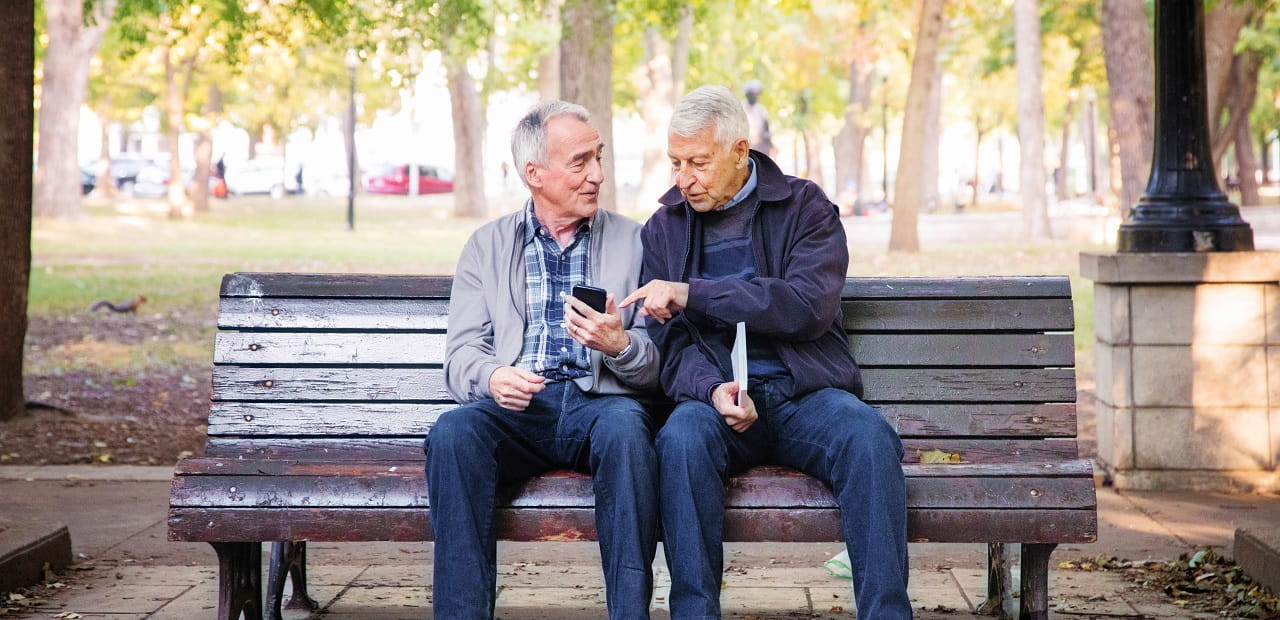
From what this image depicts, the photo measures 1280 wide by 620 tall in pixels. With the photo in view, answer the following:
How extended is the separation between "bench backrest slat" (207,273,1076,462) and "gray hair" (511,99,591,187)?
1.42 ft

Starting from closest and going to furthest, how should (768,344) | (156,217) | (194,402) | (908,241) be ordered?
(768,344), (194,402), (908,241), (156,217)

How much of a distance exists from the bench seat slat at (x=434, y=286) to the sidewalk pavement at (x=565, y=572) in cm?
98

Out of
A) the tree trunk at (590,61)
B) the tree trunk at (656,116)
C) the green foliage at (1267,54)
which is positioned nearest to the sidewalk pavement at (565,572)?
the green foliage at (1267,54)

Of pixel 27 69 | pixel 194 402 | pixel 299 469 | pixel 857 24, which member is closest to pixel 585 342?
pixel 299 469

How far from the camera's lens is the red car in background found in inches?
2146

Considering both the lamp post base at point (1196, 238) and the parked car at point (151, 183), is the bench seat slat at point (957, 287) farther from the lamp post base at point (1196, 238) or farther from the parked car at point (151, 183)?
the parked car at point (151, 183)

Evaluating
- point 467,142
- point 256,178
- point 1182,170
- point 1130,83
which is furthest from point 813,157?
point 1182,170

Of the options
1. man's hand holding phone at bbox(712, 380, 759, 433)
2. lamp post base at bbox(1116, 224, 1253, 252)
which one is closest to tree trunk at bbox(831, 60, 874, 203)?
lamp post base at bbox(1116, 224, 1253, 252)

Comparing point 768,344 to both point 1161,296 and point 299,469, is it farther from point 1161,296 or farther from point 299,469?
point 1161,296

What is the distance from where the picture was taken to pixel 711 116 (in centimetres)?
407

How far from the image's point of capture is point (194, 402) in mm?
9750

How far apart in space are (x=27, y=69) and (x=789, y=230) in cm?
527

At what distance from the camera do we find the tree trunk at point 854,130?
1557 inches

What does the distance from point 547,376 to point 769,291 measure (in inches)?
27.3
